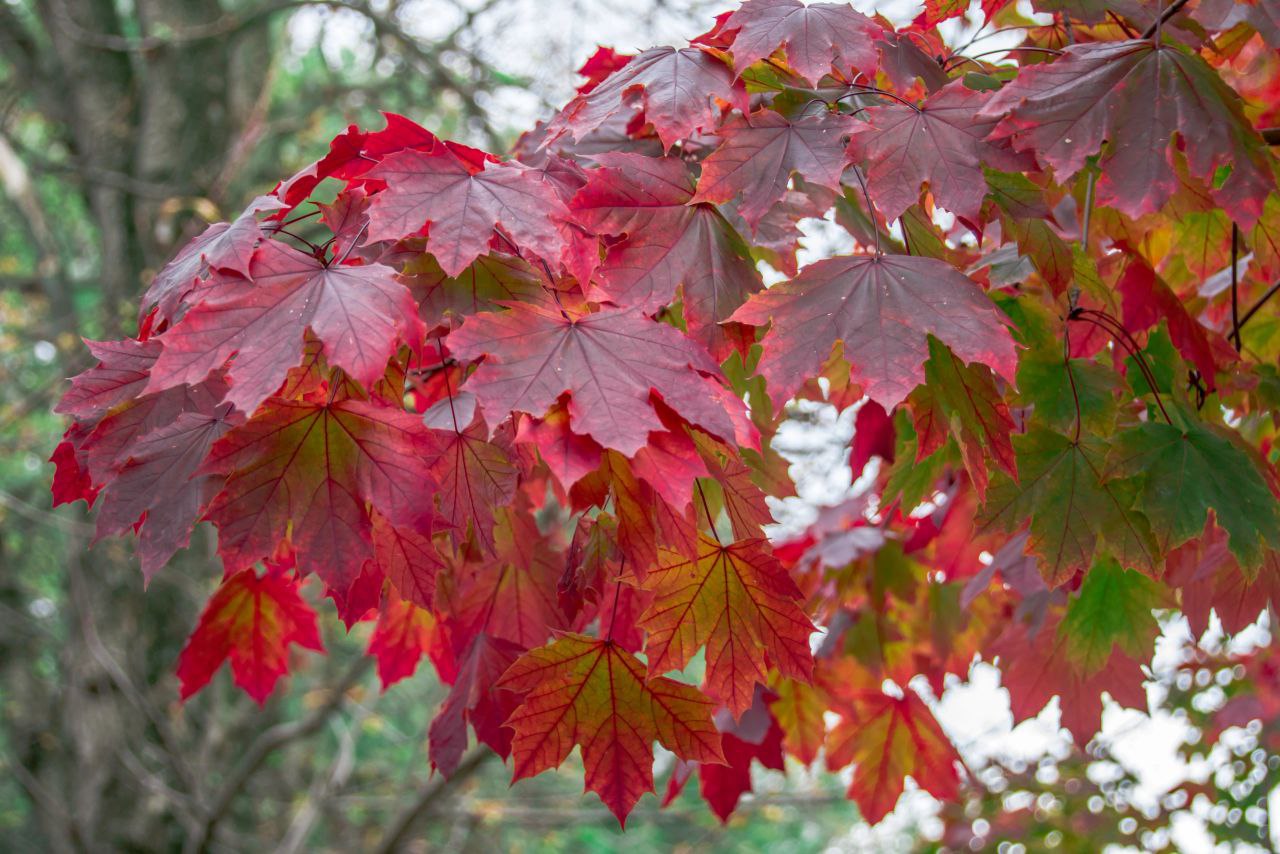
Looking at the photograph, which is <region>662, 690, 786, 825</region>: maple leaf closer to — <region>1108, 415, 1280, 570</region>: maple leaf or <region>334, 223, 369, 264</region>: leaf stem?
<region>1108, 415, 1280, 570</region>: maple leaf

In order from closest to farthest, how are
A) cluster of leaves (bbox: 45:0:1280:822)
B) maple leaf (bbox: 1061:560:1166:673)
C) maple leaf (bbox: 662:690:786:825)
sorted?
cluster of leaves (bbox: 45:0:1280:822) < maple leaf (bbox: 1061:560:1166:673) < maple leaf (bbox: 662:690:786:825)

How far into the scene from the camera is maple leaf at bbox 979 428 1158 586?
1.58 m

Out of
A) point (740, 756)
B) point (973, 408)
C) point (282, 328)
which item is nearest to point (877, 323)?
point (973, 408)

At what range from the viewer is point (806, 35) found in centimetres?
147

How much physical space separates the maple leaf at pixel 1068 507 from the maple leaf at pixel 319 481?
34.1 inches

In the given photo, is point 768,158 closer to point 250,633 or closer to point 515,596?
point 515,596

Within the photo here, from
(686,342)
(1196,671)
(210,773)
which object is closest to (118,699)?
(210,773)

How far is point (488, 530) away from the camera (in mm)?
1411

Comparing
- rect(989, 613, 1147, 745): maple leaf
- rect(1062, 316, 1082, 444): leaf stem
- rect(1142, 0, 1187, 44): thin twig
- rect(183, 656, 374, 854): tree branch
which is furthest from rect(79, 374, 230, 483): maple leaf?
rect(183, 656, 374, 854): tree branch

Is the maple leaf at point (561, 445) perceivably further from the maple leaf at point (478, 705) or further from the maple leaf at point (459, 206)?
the maple leaf at point (478, 705)

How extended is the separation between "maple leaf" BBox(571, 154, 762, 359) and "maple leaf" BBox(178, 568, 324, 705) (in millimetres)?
1005

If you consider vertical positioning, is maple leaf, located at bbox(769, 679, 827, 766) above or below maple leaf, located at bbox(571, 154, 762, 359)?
below

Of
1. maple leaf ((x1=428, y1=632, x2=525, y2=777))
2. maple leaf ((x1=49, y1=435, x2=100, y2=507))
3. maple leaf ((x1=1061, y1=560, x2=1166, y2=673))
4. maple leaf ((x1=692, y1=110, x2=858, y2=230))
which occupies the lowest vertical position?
maple leaf ((x1=1061, y1=560, x2=1166, y2=673))

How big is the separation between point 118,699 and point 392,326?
14.4 feet
